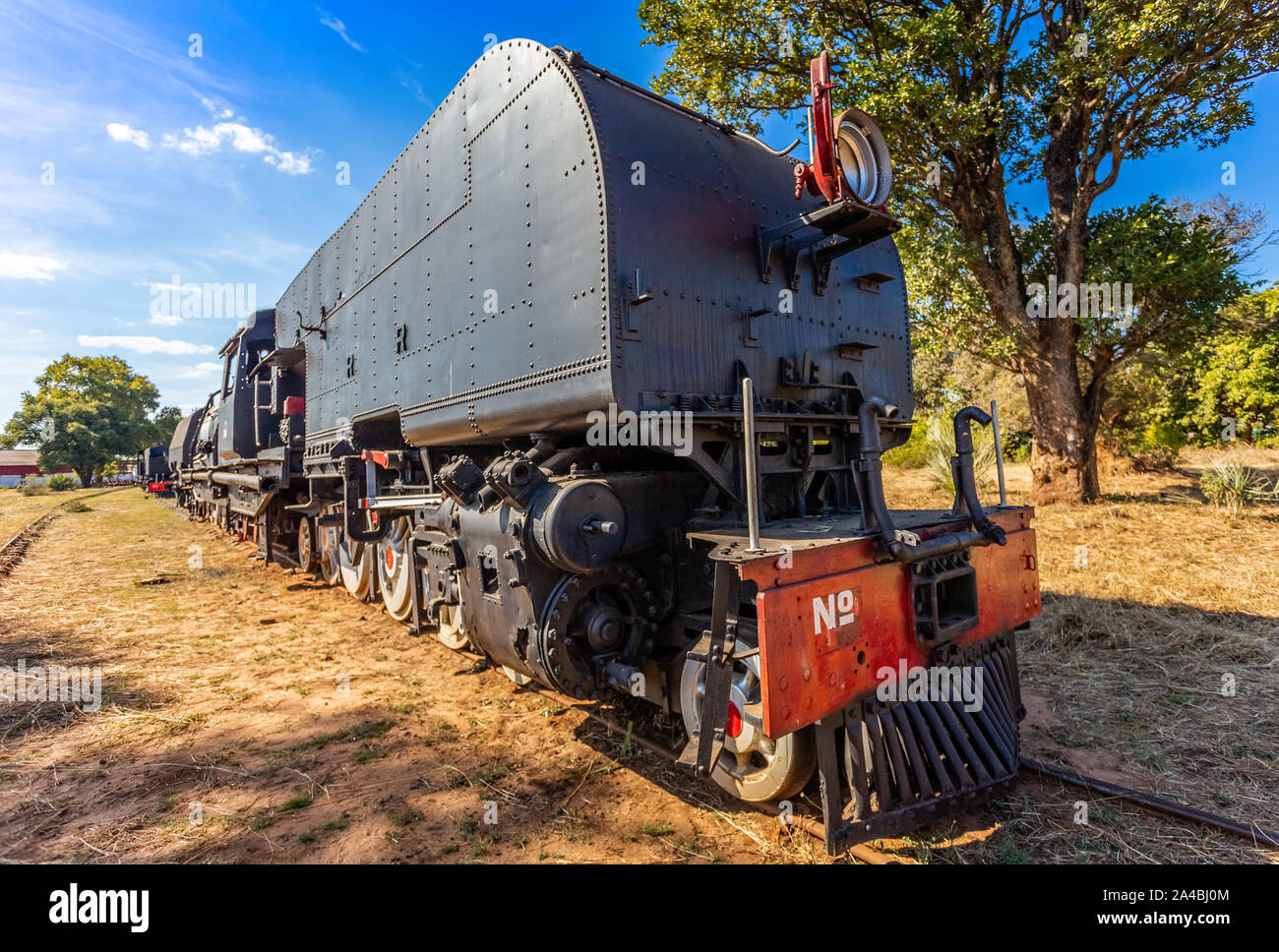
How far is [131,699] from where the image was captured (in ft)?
16.9

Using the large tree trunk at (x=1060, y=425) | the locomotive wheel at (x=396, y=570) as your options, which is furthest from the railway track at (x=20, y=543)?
the large tree trunk at (x=1060, y=425)

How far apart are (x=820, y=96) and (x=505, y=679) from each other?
190 inches

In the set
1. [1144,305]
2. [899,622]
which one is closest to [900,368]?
[899,622]

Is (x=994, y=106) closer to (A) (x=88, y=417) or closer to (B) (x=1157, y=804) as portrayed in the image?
(B) (x=1157, y=804)

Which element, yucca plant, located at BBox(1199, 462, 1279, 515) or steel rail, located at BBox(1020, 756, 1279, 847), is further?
yucca plant, located at BBox(1199, 462, 1279, 515)

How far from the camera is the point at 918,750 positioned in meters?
3.07

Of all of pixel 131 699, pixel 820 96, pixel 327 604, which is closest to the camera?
pixel 820 96

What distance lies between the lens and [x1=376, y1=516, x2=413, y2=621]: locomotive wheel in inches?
247

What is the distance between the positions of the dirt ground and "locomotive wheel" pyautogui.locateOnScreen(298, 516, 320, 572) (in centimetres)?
155

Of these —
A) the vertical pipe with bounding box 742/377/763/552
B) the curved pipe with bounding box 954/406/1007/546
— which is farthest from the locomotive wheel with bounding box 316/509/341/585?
the curved pipe with bounding box 954/406/1007/546

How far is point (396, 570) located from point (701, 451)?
4274 mm

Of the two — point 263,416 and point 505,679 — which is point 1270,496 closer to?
point 505,679

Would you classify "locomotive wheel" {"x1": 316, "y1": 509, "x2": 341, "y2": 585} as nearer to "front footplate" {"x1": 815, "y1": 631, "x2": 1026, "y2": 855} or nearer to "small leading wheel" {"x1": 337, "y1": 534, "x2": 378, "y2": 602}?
"small leading wheel" {"x1": 337, "y1": 534, "x2": 378, "y2": 602}

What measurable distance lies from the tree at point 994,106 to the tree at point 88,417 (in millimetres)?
60478
